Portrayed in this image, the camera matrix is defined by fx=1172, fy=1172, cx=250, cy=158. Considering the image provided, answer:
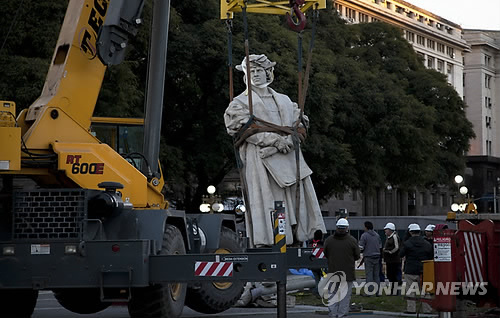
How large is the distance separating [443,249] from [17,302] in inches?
240

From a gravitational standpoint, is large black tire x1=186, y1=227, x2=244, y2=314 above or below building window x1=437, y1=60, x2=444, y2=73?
below

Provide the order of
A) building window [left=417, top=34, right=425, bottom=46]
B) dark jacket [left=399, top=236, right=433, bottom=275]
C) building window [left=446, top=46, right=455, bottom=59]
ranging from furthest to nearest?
building window [left=446, top=46, right=455, bottom=59] → building window [left=417, top=34, right=425, bottom=46] → dark jacket [left=399, top=236, right=433, bottom=275]

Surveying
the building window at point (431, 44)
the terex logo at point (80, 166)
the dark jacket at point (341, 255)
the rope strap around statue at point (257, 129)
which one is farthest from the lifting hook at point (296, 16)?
the building window at point (431, 44)

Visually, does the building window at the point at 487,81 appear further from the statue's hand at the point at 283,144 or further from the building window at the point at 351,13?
the statue's hand at the point at 283,144

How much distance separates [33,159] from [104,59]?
6.46ft

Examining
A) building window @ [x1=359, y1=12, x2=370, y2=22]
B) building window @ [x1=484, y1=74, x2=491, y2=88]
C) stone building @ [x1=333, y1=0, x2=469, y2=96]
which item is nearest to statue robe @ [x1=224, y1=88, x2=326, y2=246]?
stone building @ [x1=333, y1=0, x2=469, y2=96]

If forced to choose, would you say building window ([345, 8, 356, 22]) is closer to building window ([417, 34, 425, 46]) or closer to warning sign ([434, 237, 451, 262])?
building window ([417, 34, 425, 46])

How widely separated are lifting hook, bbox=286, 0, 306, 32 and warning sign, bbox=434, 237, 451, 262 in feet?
11.1

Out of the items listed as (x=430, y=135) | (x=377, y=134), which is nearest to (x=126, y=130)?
(x=377, y=134)

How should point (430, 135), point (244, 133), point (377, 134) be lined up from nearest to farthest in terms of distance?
1. point (244, 133)
2. point (377, 134)
3. point (430, 135)

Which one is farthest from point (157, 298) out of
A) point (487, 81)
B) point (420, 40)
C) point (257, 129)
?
point (487, 81)

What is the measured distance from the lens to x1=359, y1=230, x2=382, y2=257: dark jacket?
25.8 meters

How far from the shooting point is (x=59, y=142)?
14922 mm

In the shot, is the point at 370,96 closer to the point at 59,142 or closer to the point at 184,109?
the point at 184,109
